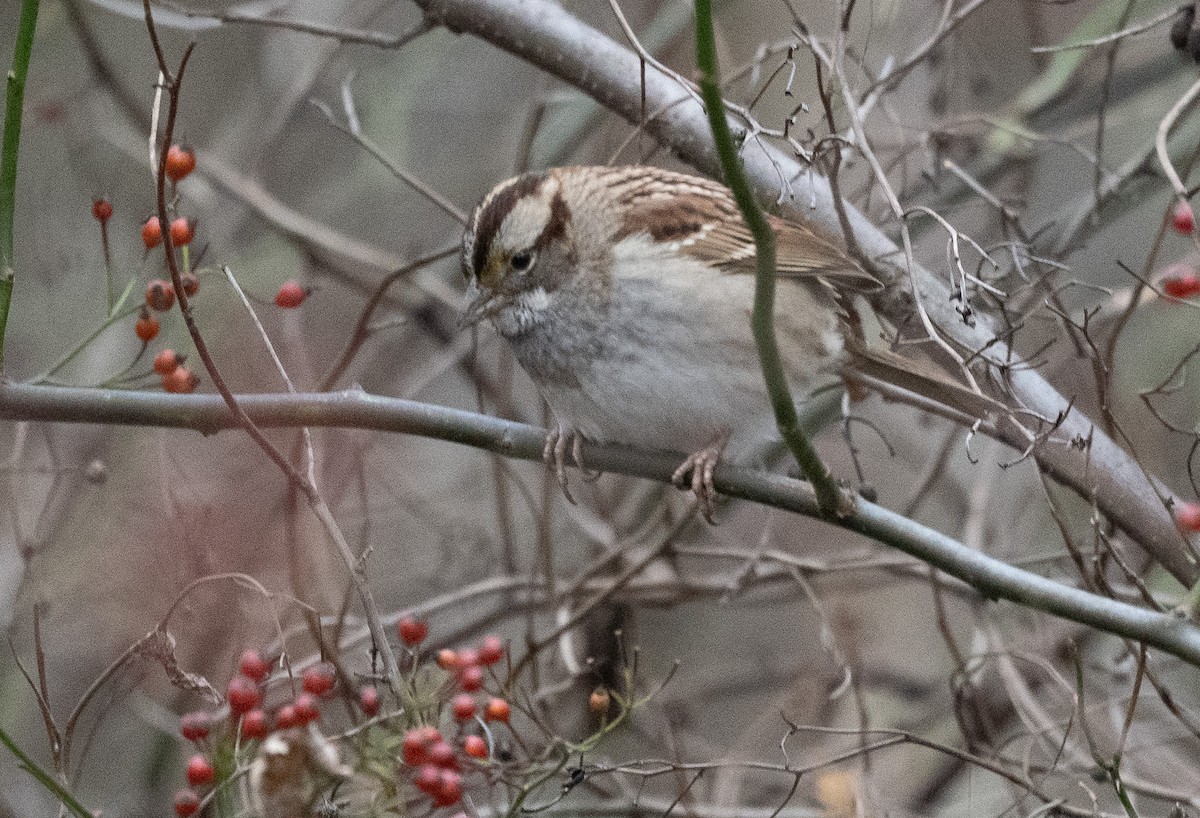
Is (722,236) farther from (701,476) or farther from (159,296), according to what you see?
(159,296)

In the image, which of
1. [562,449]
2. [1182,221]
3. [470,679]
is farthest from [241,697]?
[1182,221]

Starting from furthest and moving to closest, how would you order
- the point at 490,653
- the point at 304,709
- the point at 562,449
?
the point at 562,449
the point at 490,653
the point at 304,709

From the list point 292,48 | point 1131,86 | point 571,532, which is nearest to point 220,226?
point 292,48

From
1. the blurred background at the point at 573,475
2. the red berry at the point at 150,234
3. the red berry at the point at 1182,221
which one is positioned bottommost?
the blurred background at the point at 573,475

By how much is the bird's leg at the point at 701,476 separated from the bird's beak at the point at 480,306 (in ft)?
1.74

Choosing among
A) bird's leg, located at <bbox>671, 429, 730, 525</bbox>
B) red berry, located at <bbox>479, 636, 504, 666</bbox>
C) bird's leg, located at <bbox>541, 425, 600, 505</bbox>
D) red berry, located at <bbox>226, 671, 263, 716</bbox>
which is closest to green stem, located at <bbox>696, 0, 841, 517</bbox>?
bird's leg, located at <bbox>671, 429, 730, 525</bbox>

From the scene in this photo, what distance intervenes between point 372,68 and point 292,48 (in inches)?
12.9

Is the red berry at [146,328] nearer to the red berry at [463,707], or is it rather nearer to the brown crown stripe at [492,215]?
the brown crown stripe at [492,215]

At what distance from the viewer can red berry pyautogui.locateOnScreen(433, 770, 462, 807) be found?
1826mm

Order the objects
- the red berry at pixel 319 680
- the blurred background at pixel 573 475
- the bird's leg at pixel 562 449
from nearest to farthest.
Result: the red berry at pixel 319 680, the bird's leg at pixel 562 449, the blurred background at pixel 573 475

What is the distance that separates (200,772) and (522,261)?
4.39 ft

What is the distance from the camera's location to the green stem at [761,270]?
1.47 meters

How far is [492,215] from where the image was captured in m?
2.81

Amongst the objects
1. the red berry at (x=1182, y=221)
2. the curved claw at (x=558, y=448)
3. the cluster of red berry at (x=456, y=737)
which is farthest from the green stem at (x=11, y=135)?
the red berry at (x=1182, y=221)
